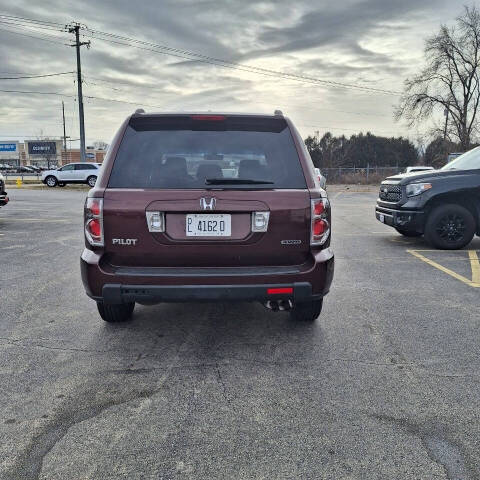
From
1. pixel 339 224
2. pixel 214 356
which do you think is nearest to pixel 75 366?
pixel 214 356

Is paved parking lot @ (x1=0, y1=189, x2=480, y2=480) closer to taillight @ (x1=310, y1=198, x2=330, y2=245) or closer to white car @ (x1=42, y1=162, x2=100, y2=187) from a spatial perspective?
taillight @ (x1=310, y1=198, x2=330, y2=245)

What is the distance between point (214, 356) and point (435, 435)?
1.60 metres

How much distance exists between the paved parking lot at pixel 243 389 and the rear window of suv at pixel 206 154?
4.28ft

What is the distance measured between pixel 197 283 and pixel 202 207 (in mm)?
535

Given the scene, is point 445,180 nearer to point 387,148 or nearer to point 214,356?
point 214,356

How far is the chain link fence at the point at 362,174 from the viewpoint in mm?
43375

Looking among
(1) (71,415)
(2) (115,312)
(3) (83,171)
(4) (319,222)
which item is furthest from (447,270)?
(3) (83,171)

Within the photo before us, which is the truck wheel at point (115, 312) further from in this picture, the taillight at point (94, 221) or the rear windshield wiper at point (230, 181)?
the rear windshield wiper at point (230, 181)

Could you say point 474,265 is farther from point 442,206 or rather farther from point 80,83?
point 80,83

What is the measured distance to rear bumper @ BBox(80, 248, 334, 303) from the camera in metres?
3.28

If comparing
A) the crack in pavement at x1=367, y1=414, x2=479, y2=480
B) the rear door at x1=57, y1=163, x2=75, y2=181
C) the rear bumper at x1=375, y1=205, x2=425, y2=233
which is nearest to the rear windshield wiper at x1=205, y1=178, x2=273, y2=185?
the crack in pavement at x1=367, y1=414, x2=479, y2=480

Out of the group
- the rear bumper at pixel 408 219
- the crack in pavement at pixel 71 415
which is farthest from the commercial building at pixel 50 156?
the crack in pavement at pixel 71 415

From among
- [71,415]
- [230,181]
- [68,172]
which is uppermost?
[230,181]

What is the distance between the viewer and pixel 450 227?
7984 millimetres
